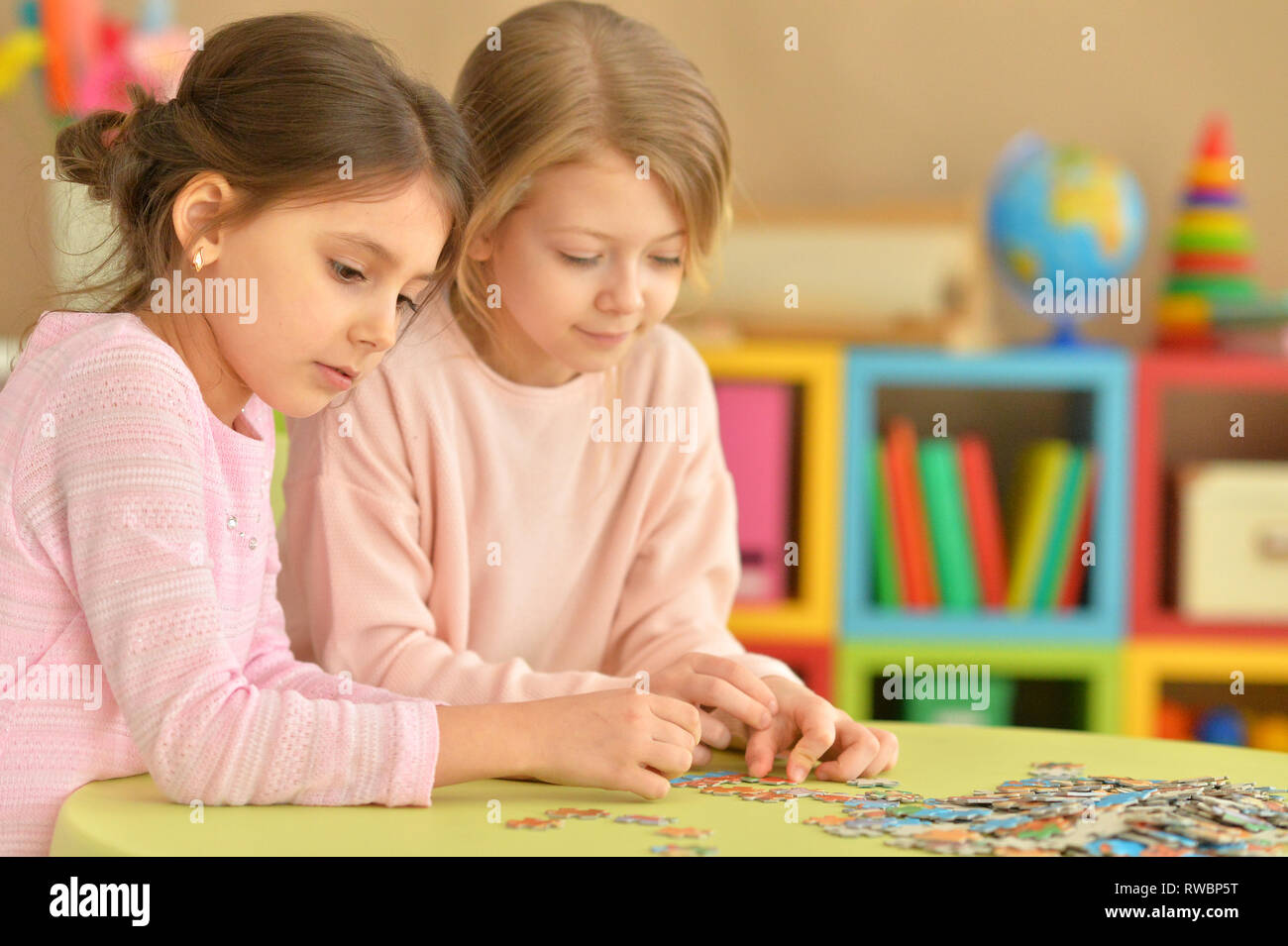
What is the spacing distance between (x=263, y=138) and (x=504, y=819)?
1.49 feet

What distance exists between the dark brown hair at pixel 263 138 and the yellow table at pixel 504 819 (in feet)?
1.19

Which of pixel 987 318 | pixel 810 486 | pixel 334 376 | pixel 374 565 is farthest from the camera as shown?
pixel 987 318

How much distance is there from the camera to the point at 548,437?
1287 millimetres

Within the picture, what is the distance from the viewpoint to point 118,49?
2.51 meters

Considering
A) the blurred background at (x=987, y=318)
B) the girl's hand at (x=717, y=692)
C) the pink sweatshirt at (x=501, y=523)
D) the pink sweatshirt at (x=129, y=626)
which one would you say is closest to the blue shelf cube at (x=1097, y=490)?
the blurred background at (x=987, y=318)

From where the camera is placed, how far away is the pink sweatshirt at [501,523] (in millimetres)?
1150

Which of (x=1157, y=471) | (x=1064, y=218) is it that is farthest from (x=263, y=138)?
(x=1157, y=471)

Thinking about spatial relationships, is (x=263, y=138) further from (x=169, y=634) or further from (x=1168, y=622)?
(x=1168, y=622)

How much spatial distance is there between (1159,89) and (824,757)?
208 centimetres

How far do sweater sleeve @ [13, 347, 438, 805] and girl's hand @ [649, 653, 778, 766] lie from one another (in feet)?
0.72

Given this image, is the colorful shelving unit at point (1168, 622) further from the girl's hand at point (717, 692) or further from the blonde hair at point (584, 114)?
the girl's hand at point (717, 692)

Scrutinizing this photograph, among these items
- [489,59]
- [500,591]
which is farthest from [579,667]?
[489,59]

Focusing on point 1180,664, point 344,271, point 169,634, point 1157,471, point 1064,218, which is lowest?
point 1180,664
